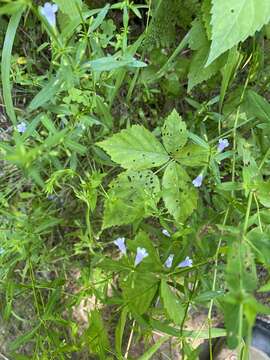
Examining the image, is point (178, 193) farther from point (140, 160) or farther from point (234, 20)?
point (234, 20)

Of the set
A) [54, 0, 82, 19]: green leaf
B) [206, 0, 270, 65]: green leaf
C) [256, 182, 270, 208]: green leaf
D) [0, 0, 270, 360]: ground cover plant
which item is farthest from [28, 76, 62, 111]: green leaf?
[256, 182, 270, 208]: green leaf

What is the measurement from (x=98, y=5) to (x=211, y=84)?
406 millimetres

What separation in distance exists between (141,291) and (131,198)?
9.9 inches

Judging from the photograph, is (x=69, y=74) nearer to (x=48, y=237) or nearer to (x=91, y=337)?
(x=91, y=337)

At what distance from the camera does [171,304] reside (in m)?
1.11

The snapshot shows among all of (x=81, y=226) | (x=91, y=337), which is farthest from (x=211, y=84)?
(x=91, y=337)

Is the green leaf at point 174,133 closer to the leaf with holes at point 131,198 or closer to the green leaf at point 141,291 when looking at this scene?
the leaf with holes at point 131,198

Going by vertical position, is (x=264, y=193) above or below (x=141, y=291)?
above

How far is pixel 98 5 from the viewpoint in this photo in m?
1.49

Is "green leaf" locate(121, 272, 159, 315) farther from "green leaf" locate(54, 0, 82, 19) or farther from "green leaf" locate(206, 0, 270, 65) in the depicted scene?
"green leaf" locate(54, 0, 82, 19)

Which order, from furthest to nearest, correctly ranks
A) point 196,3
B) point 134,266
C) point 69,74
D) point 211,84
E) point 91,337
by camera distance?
point 211,84
point 196,3
point 91,337
point 134,266
point 69,74

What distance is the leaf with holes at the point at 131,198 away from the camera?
116cm

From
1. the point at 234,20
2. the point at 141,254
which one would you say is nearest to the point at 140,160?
the point at 141,254

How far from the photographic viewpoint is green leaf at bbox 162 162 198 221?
4.13 ft
